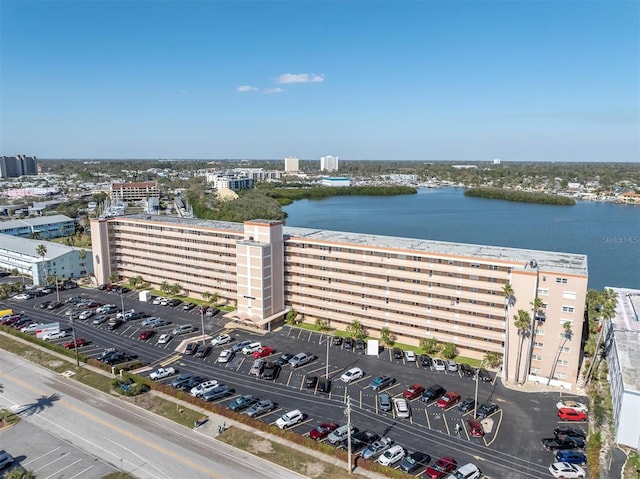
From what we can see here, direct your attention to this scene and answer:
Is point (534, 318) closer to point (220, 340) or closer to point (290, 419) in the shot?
point (290, 419)

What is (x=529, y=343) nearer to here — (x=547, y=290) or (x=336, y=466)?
(x=547, y=290)

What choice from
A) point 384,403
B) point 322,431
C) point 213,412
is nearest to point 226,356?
point 213,412

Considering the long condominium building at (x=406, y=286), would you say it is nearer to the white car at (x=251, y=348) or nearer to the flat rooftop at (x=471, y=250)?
the flat rooftop at (x=471, y=250)

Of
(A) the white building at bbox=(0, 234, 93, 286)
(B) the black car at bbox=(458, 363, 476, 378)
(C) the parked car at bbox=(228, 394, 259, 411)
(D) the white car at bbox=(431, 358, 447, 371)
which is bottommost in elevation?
(B) the black car at bbox=(458, 363, 476, 378)

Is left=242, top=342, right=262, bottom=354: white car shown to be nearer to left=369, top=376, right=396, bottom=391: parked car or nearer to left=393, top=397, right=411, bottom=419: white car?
left=369, top=376, right=396, bottom=391: parked car

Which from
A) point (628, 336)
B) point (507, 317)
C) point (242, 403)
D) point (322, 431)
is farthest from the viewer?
point (507, 317)

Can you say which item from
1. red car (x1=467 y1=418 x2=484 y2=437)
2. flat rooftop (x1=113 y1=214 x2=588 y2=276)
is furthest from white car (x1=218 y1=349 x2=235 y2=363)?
red car (x1=467 y1=418 x2=484 y2=437)
